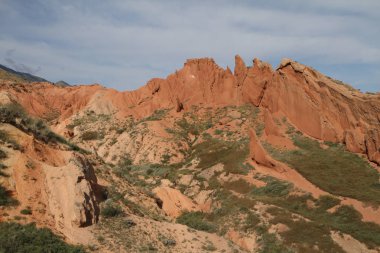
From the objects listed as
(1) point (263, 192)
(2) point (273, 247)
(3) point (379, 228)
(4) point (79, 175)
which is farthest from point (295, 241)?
(4) point (79, 175)

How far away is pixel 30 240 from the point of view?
1558 cm

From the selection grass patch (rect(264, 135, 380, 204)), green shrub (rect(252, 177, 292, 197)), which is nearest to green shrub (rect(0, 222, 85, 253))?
green shrub (rect(252, 177, 292, 197))

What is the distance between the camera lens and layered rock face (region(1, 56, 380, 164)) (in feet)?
151

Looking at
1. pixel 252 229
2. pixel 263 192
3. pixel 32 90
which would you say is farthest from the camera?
pixel 32 90

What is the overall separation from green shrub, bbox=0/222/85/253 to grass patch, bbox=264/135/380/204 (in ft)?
87.0

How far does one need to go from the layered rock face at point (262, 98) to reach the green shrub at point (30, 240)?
13390 millimetres

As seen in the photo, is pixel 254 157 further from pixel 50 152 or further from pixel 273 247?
pixel 50 152

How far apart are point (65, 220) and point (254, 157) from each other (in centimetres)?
3068

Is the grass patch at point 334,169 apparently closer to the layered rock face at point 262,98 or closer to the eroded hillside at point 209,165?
the eroded hillside at point 209,165

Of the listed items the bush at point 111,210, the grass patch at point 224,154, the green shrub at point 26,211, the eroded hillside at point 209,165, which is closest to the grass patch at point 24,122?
the eroded hillside at point 209,165

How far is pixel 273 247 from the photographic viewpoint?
92.9 ft

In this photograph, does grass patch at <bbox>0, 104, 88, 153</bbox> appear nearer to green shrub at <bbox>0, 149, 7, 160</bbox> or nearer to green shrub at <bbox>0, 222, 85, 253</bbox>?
green shrub at <bbox>0, 149, 7, 160</bbox>

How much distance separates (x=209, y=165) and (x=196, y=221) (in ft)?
64.2

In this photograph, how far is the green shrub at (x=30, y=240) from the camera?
15.0 meters
